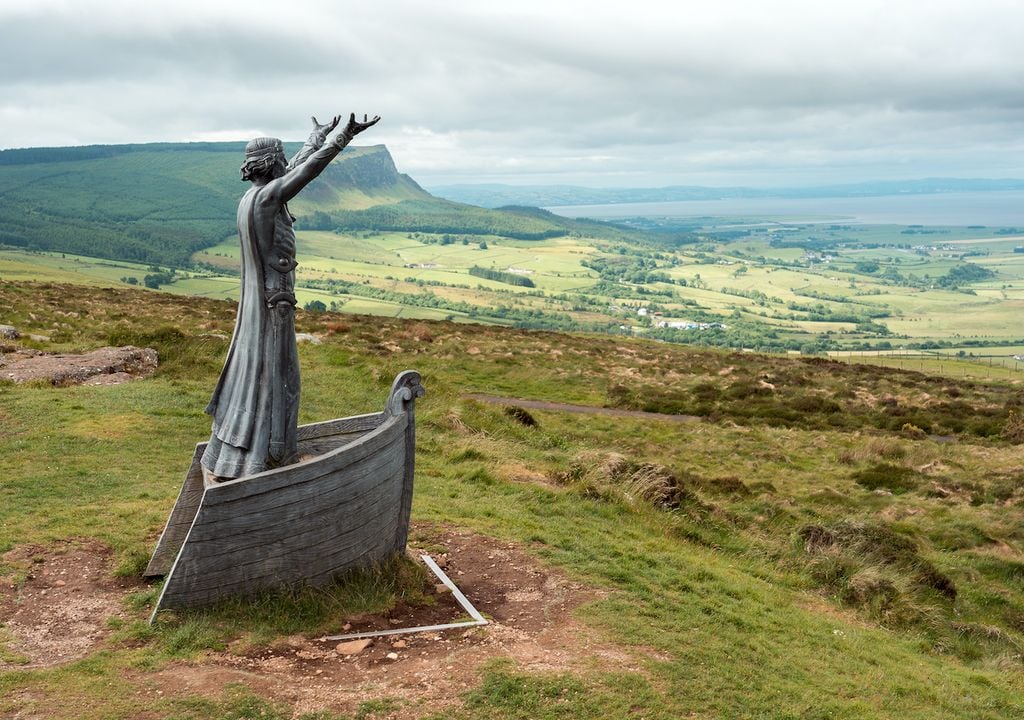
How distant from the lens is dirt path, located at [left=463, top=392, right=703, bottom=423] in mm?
29734

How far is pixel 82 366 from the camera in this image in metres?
21.9

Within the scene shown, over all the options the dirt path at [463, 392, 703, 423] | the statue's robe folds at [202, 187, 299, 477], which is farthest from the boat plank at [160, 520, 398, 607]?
the dirt path at [463, 392, 703, 423]

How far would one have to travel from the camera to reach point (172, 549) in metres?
9.97

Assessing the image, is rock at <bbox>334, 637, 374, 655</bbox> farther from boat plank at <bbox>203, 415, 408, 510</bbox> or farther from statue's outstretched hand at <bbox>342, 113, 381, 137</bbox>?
statue's outstretched hand at <bbox>342, 113, 381, 137</bbox>

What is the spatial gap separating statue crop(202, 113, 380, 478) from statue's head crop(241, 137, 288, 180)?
0.4 inches

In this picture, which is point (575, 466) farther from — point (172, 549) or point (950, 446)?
point (950, 446)

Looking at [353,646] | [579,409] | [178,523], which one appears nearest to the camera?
[353,646]

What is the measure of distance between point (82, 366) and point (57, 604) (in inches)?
570

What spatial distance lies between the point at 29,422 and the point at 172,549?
8834mm

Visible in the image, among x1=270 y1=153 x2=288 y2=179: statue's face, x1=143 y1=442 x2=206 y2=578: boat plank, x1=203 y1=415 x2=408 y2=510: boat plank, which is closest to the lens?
x1=203 y1=415 x2=408 y2=510: boat plank

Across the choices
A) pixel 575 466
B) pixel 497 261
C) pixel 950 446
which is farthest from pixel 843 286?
pixel 575 466

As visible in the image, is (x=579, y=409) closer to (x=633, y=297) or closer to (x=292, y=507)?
(x=292, y=507)

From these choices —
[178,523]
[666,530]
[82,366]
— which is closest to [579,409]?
[666,530]

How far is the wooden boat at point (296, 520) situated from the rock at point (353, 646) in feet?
3.41
